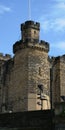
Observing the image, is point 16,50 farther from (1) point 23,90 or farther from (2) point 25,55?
(1) point 23,90

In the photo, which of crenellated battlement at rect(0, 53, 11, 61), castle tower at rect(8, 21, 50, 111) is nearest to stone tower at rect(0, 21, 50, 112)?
castle tower at rect(8, 21, 50, 111)

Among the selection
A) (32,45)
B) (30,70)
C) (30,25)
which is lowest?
(30,70)

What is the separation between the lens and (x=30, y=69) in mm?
33250

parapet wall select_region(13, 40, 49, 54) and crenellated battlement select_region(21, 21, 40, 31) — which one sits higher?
crenellated battlement select_region(21, 21, 40, 31)

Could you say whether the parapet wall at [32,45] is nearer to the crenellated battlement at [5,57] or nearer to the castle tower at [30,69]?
the castle tower at [30,69]

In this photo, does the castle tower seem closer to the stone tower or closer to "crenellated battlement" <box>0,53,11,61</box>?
the stone tower

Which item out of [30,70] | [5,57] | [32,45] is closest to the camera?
[30,70]

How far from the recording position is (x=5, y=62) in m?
41.7

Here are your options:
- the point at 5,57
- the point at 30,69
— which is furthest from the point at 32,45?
the point at 5,57

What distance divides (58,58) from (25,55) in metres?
5.71

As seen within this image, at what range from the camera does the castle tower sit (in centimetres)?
3269

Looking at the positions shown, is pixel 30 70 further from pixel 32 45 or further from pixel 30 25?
pixel 30 25

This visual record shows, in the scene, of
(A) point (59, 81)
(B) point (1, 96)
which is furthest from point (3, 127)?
(B) point (1, 96)

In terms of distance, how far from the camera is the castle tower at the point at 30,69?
32.7 meters
